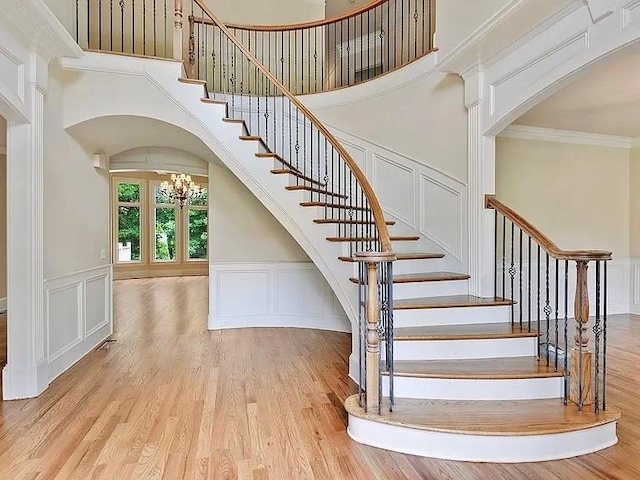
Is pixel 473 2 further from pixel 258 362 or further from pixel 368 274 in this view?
pixel 258 362

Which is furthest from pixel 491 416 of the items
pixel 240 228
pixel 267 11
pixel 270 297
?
pixel 267 11

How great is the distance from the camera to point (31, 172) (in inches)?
122

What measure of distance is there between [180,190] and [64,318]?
22.3 ft

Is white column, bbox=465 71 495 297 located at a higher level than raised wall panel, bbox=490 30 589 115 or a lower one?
lower

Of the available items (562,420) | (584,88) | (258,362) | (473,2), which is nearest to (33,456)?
(258,362)

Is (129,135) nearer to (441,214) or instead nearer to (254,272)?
(254,272)

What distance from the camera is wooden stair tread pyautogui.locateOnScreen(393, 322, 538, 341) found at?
2.83 m

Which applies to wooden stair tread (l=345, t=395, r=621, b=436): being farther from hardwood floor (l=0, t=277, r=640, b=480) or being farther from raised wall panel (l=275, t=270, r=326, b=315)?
raised wall panel (l=275, t=270, r=326, b=315)

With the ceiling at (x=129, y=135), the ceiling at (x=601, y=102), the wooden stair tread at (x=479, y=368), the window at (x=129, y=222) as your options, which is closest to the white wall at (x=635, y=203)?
the ceiling at (x=601, y=102)

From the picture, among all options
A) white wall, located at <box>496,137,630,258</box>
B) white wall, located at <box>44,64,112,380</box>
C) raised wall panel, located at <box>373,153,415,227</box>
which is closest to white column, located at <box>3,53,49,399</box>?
white wall, located at <box>44,64,112,380</box>

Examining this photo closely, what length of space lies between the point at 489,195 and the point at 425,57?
5.65ft

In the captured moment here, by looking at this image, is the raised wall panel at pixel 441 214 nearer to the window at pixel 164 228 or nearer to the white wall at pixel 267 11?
the white wall at pixel 267 11

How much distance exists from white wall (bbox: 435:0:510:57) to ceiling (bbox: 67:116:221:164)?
2.70 metres

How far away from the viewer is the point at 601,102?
3.92 metres
